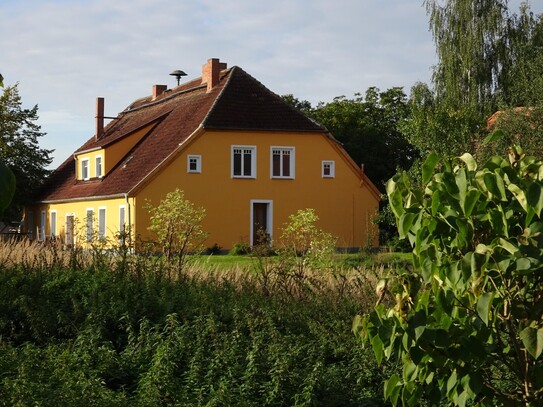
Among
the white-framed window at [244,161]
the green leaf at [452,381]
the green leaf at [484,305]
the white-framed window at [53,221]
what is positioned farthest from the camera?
the white-framed window at [53,221]

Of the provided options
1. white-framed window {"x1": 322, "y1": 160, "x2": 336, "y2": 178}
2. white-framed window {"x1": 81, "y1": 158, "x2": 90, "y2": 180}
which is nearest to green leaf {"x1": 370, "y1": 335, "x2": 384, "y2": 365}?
white-framed window {"x1": 322, "y1": 160, "x2": 336, "y2": 178}

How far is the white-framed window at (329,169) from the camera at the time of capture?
4362cm

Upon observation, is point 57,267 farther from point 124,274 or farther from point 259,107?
point 259,107

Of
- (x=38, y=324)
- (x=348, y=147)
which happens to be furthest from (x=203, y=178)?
(x=38, y=324)

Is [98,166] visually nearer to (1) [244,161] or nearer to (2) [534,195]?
(1) [244,161]

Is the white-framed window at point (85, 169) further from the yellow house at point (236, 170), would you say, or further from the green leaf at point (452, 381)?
the green leaf at point (452, 381)

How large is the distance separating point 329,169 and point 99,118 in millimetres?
15171

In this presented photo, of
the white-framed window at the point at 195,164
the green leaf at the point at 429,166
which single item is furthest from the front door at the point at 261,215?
the green leaf at the point at 429,166

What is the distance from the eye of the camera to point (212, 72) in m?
45.1

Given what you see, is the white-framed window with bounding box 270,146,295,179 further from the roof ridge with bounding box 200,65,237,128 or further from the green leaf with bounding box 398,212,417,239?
the green leaf with bounding box 398,212,417,239

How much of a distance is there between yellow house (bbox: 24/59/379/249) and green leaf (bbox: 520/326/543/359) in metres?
36.1

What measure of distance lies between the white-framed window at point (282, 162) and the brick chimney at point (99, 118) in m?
13.6

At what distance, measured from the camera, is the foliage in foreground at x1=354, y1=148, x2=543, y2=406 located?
4.43 m

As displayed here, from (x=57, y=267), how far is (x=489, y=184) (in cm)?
1055
